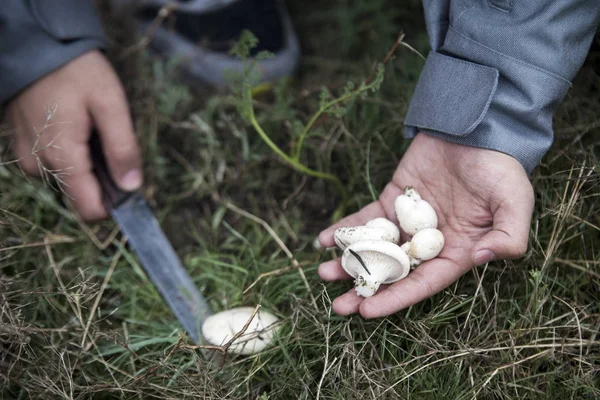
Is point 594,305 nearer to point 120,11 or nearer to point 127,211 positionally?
point 127,211

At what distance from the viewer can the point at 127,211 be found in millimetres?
2146

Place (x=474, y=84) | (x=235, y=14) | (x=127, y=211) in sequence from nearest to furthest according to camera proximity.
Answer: (x=474, y=84)
(x=127, y=211)
(x=235, y=14)

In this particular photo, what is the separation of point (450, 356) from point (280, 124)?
1.21m

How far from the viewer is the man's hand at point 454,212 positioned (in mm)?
1525

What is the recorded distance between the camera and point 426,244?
162 centimetres

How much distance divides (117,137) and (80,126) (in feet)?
0.43

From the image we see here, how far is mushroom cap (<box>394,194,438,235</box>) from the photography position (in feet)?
5.57

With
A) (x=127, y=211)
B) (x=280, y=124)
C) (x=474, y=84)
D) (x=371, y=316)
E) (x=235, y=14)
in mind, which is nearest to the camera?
(x=371, y=316)

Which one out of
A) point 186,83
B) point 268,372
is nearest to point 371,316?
point 268,372

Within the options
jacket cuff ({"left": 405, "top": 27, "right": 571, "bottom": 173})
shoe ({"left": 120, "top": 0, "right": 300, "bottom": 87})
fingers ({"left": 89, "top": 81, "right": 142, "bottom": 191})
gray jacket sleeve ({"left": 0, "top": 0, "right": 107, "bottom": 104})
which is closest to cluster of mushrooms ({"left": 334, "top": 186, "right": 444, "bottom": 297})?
jacket cuff ({"left": 405, "top": 27, "right": 571, "bottom": 173})

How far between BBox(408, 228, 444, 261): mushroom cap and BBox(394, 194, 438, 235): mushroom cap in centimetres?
5

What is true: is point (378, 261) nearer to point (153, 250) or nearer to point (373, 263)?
point (373, 263)

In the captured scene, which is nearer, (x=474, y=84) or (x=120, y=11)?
(x=474, y=84)

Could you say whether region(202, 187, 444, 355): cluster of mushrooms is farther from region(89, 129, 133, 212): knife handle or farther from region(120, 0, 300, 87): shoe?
region(120, 0, 300, 87): shoe
